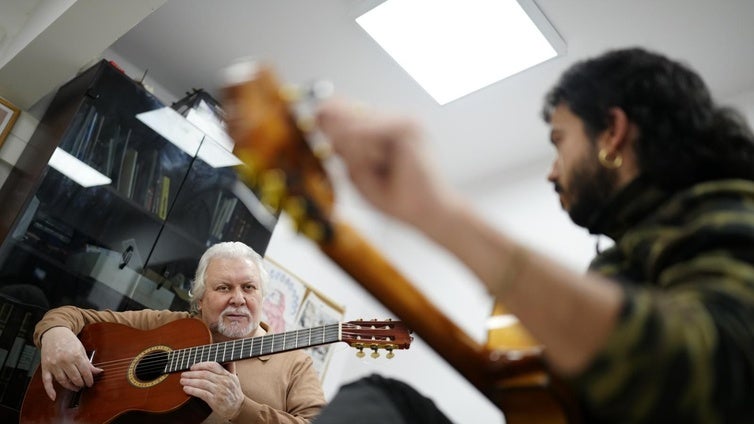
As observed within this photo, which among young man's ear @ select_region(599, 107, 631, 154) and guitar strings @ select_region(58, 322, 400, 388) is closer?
young man's ear @ select_region(599, 107, 631, 154)

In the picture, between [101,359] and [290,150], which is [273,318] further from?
[290,150]

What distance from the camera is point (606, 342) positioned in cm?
44

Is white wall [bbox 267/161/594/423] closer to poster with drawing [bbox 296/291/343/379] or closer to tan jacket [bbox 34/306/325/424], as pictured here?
poster with drawing [bbox 296/291/343/379]

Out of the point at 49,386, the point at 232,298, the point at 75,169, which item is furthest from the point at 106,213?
the point at 49,386

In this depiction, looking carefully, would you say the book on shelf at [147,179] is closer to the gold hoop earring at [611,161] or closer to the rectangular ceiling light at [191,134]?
the rectangular ceiling light at [191,134]

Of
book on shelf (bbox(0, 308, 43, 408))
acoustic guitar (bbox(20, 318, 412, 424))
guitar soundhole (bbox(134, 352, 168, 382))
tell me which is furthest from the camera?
book on shelf (bbox(0, 308, 43, 408))

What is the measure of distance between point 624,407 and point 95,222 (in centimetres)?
237

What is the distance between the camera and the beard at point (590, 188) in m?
0.76

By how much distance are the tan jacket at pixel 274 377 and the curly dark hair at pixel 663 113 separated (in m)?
1.19

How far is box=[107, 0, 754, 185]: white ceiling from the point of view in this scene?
2.33 m

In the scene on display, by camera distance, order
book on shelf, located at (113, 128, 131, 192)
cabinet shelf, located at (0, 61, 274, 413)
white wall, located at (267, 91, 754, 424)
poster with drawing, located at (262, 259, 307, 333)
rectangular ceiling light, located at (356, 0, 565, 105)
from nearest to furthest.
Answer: cabinet shelf, located at (0, 61, 274, 413), rectangular ceiling light, located at (356, 0, 565, 105), book on shelf, located at (113, 128, 131, 192), white wall, located at (267, 91, 754, 424), poster with drawing, located at (262, 259, 307, 333)

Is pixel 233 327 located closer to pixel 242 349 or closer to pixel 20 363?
pixel 242 349

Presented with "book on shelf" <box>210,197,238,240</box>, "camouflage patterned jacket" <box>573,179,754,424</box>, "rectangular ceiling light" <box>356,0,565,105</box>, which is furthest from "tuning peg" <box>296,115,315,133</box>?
"book on shelf" <box>210,197,238,240</box>

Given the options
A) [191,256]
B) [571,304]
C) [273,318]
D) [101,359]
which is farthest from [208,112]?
[571,304]
